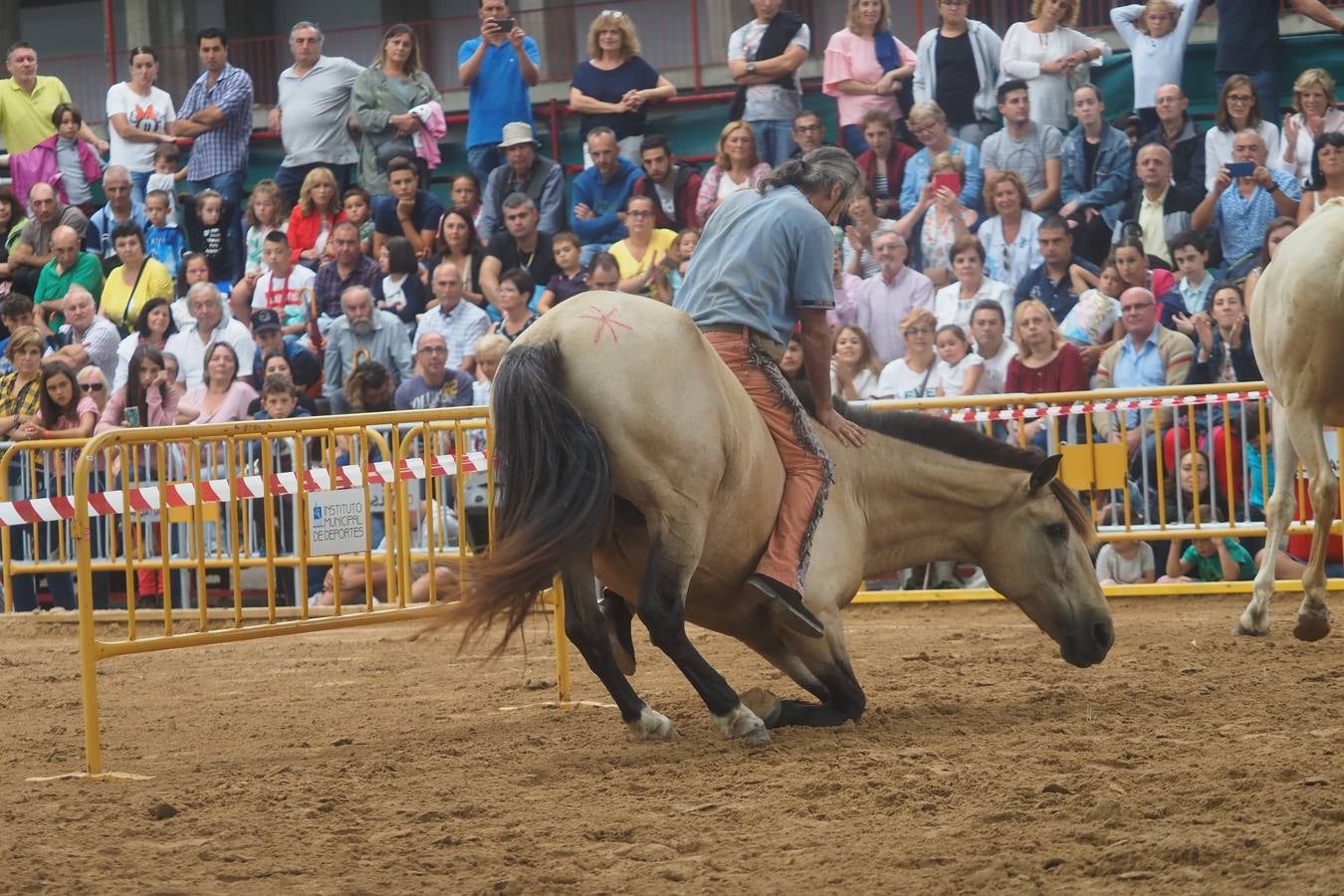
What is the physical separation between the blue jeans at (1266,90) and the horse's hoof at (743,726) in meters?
9.27

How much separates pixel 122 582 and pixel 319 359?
342 cm

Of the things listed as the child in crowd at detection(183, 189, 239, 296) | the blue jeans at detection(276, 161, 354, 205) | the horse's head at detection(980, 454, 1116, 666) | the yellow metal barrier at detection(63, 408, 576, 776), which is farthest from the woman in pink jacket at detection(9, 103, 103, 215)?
the horse's head at detection(980, 454, 1116, 666)

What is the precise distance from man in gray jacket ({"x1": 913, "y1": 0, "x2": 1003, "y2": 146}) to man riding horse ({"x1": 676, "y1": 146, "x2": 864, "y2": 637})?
27.4 feet

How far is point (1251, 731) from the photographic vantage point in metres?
5.85

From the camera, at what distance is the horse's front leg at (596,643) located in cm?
625

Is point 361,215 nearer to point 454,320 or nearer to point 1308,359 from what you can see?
point 454,320

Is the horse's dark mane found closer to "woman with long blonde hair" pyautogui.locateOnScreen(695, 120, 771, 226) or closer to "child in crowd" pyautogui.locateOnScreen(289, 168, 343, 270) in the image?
"woman with long blonde hair" pyautogui.locateOnScreen(695, 120, 771, 226)

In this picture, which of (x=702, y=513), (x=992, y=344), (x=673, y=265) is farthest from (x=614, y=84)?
(x=702, y=513)

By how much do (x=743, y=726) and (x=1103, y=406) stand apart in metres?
5.61

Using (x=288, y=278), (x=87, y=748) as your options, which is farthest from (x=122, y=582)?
(x=87, y=748)

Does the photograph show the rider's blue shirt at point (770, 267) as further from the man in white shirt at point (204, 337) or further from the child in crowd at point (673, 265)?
the man in white shirt at point (204, 337)

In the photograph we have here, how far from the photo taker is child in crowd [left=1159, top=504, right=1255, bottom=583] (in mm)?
11172

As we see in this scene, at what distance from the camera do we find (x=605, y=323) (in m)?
6.06

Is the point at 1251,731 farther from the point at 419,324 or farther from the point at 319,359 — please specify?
the point at 319,359
